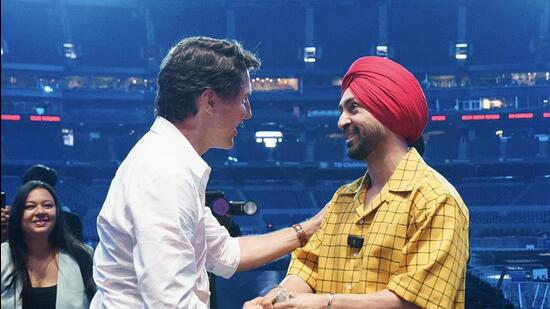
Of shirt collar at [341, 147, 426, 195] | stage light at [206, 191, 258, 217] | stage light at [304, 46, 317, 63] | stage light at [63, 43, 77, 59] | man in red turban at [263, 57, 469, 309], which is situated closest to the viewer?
man in red turban at [263, 57, 469, 309]

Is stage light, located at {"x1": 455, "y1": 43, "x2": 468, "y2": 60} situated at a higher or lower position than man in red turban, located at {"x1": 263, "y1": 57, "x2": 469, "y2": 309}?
higher

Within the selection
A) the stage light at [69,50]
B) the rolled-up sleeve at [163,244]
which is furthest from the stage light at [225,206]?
the stage light at [69,50]

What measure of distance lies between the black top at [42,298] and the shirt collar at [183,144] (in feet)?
5.80

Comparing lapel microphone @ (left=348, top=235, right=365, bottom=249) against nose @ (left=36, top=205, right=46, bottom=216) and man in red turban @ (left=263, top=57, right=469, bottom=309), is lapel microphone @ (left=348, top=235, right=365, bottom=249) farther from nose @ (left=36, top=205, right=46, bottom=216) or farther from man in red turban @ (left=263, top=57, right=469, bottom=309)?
nose @ (left=36, top=205, right=46, bottom=216)

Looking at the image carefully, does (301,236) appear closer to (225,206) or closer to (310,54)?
(225,206)

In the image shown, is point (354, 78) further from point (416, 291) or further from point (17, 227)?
point (17, 227)

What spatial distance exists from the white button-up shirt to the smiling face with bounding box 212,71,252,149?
0.41 ft

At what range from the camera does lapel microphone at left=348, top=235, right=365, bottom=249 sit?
1534 mm

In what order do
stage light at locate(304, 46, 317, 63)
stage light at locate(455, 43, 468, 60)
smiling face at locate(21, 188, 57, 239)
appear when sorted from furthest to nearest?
stage light at locate(304, 46, 317, 63)
stage light at locate(455, 43, 468, 60)
smiling face at locate(21, 188, 57, 239)

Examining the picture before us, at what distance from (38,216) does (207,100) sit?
1905mm

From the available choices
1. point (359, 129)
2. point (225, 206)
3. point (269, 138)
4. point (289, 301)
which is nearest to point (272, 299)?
point (289, 301)

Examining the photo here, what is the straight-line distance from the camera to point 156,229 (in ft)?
4.26

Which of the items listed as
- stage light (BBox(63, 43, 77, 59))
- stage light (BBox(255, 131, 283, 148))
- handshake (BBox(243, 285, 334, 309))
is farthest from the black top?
stage light (BBox(63, 43, 77, 59))

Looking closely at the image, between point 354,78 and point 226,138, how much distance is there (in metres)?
0.38
